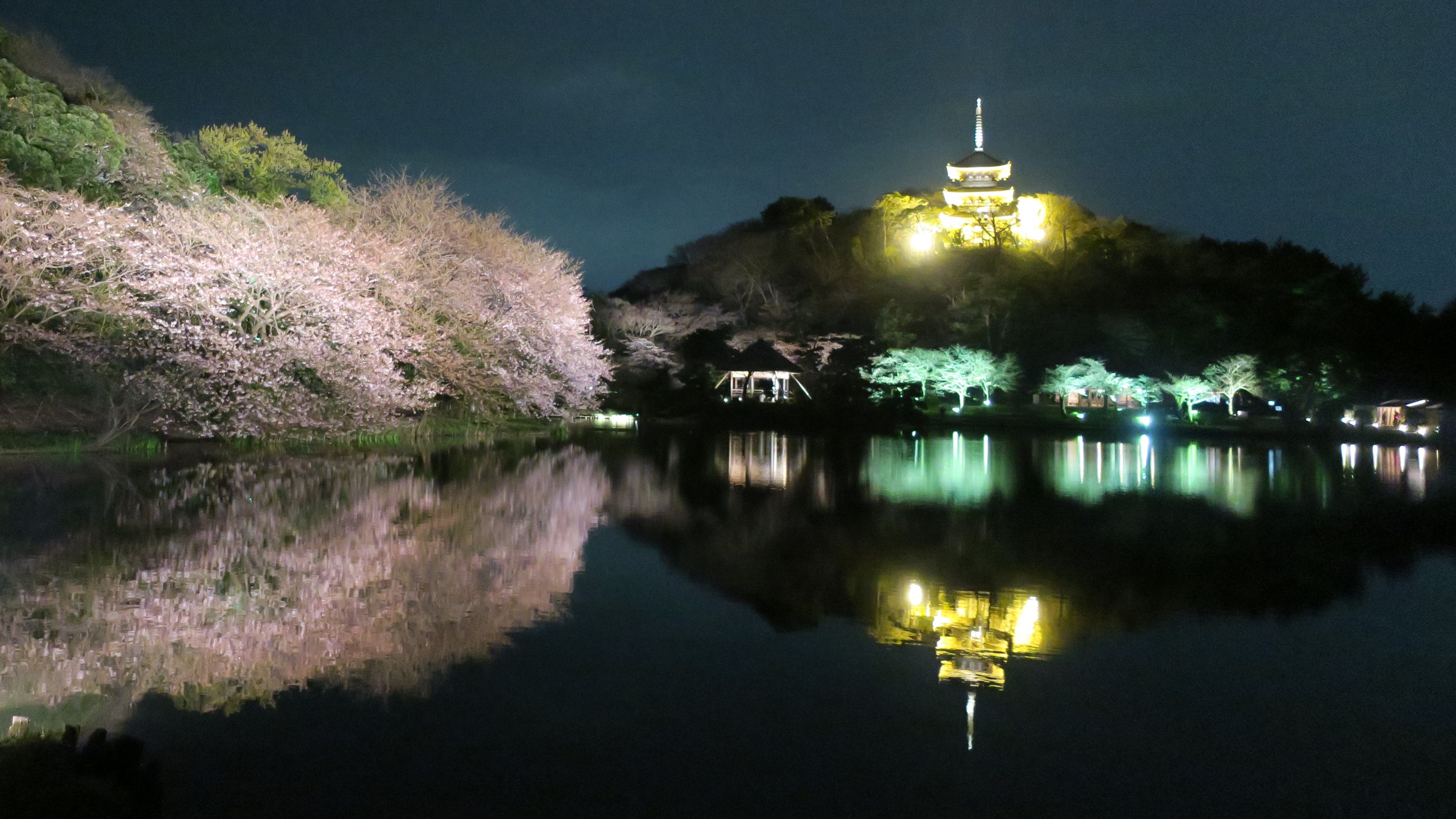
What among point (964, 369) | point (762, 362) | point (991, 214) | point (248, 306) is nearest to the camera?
point (248, 306)

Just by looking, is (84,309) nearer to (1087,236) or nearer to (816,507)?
(816,507)

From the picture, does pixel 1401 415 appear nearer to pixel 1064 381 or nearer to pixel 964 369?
pixel 1064 381

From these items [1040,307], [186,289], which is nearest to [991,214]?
[1040,307]

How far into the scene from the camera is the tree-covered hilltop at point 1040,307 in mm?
37500

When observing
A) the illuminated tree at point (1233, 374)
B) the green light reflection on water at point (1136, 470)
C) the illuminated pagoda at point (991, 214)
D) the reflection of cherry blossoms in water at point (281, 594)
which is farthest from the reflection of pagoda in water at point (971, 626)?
the illuminated pagoda at point (991, 214)

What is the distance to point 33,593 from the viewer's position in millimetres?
6719

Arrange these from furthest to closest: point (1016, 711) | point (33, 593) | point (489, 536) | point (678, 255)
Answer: point (678, 255) < point (489, 536) < point (33, 593) < point (1016, 711)

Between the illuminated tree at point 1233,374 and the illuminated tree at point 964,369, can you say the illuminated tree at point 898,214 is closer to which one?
the illuminated tree at point 964,369

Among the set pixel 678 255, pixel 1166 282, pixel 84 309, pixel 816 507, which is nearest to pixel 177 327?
pixel 84 309

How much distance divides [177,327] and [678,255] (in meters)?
46.2

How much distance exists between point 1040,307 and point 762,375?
13.1 m

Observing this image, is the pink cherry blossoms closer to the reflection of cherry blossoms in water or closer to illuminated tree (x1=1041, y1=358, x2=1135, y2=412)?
the reflection of cherry blossoms in water

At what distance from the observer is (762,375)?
4406cm

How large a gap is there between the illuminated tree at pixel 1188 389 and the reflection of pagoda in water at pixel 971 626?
34.1 m
